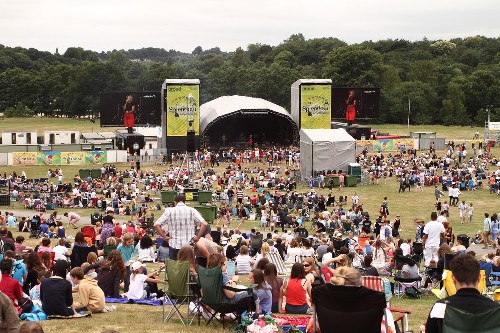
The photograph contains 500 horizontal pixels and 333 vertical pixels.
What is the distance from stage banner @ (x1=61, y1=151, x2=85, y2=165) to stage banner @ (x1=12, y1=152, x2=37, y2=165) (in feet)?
5.93

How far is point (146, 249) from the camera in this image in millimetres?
17219

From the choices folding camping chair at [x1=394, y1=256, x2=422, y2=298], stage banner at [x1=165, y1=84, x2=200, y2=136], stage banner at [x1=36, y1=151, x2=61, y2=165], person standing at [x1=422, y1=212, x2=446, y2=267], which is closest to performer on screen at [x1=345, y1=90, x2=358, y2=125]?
stage banner at [x1=165, y1=84, x2=200, y2=136]

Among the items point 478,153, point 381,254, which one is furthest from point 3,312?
point 478,153

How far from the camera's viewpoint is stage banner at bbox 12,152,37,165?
56906 mm

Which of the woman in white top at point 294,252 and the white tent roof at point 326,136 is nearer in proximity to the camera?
the woman in white top at point 294,252

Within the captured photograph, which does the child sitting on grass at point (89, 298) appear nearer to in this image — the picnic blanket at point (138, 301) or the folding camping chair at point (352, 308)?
the picnic blanket at point (138, 301)

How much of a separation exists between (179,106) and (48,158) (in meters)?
9.50

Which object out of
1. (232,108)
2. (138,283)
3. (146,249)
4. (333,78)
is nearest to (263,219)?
(146,249)

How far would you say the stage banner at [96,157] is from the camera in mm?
57688

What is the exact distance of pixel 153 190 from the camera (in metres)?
44.0

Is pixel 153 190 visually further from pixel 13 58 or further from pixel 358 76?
pixel 13 58

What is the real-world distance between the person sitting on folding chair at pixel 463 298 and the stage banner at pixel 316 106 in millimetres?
56487

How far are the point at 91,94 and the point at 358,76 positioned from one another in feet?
110

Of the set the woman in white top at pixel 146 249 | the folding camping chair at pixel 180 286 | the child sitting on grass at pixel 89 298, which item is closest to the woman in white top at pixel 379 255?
the woman in white top at pixel 146 249
